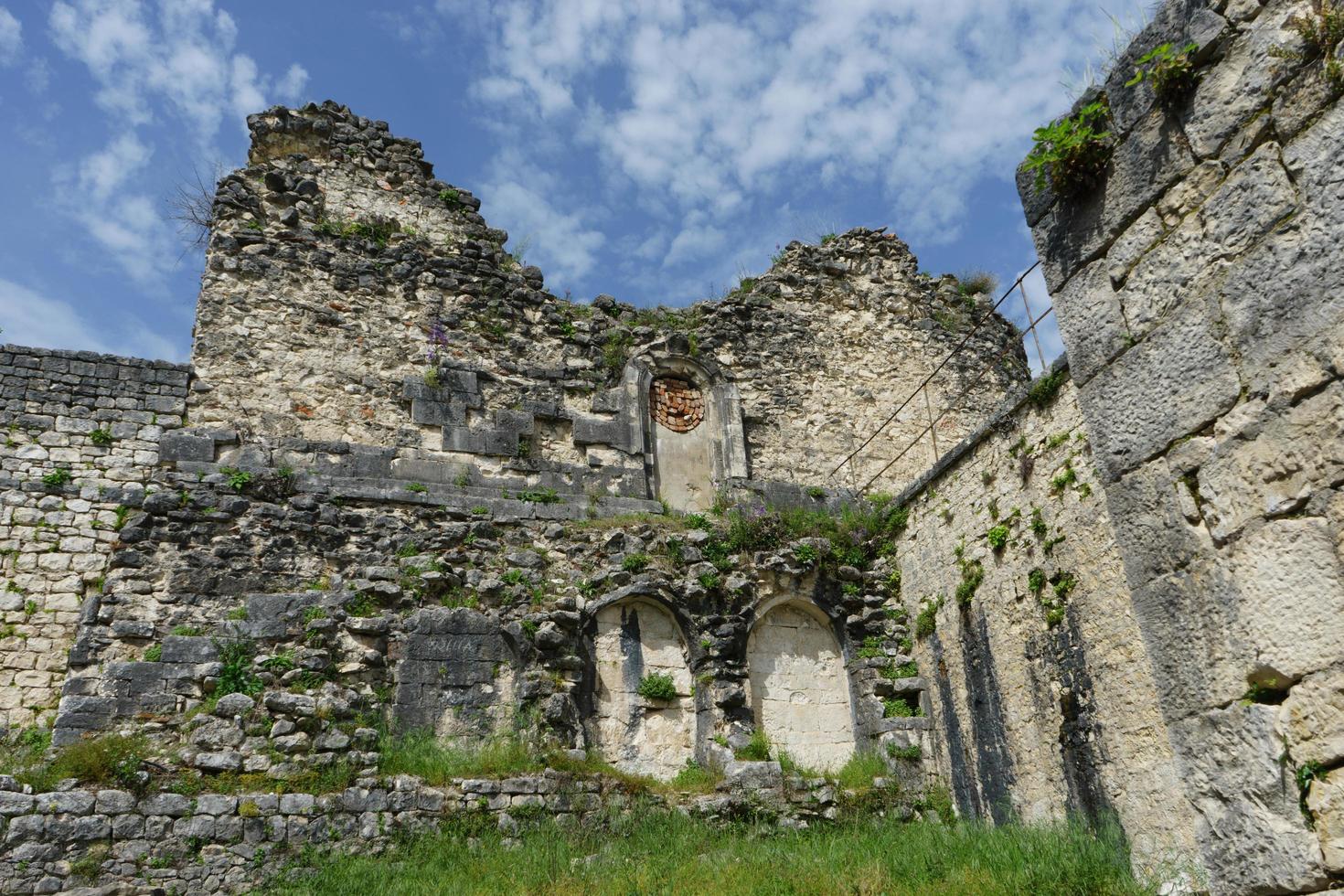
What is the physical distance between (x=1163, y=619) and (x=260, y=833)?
779 centimetres

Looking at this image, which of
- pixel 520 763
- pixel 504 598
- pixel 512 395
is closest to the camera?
pixel 520 763

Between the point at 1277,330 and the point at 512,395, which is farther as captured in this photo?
the point at 512,395

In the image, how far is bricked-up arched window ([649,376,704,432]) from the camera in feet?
45.7

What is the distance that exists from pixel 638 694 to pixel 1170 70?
886 centimetres

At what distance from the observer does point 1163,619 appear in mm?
2850

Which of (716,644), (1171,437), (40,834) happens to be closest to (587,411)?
(716,644)

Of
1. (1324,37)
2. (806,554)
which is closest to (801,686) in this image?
(806,554)

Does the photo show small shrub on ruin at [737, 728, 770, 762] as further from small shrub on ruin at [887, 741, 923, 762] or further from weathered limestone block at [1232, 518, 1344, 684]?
weathered limestone block at [1232, 518, 1344, 684]

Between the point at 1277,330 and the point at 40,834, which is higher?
the point at 1277,330

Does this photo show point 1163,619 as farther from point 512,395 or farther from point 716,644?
point 512,395

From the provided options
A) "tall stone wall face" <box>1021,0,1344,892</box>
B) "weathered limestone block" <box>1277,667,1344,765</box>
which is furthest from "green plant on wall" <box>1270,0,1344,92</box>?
"weathered limestone block" <box>1277,667,1344,765</box>

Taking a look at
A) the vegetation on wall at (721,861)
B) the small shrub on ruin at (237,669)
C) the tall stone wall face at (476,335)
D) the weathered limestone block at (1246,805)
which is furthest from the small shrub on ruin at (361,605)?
the weathered limestone block at (1246,805)

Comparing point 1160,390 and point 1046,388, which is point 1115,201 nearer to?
point 1160,390

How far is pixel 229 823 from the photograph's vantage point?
27.8 feet
